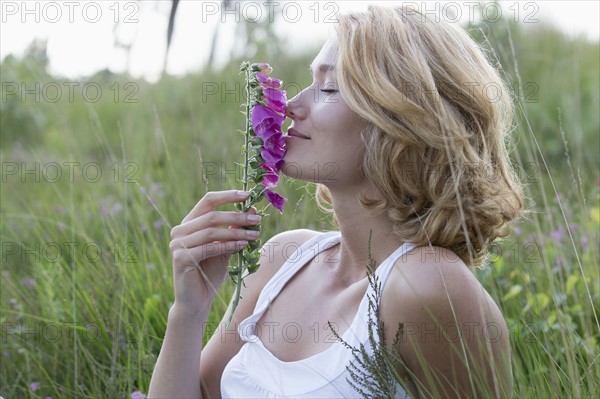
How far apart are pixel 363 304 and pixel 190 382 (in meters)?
0.66

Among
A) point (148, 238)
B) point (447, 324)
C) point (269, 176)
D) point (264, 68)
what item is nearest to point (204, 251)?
point (269, 176)

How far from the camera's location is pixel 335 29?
224 cm

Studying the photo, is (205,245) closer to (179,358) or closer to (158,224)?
(179,358)

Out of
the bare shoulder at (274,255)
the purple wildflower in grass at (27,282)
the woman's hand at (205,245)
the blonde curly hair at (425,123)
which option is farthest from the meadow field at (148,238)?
the woman's hand at (205,245)

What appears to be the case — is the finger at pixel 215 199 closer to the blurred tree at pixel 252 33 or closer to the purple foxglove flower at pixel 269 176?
the purple foxglove flower at pixel 269 176

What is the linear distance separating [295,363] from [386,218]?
0.47 m

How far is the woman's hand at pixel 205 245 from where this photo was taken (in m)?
1.93

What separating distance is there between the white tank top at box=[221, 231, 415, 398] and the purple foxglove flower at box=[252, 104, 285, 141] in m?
0.45

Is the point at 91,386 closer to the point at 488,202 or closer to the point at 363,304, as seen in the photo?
the point at 363,304

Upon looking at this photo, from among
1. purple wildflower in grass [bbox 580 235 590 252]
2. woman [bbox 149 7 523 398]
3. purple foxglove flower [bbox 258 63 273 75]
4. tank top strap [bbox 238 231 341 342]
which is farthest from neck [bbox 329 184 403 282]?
purple wildflower in grass [bbox 580 235 590 252]

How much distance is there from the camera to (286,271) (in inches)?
97.8

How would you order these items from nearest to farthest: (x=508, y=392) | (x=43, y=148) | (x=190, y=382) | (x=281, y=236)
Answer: (x=508, y=392), (x=190, y=382), (x=281, y=236), (x=43, y=148)

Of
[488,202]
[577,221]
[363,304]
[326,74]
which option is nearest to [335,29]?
[326,74]

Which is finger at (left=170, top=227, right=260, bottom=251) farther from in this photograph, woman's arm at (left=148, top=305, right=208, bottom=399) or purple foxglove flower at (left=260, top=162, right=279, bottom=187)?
woman's arm at (left=148, top=305, right=208, bottom=399)
